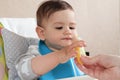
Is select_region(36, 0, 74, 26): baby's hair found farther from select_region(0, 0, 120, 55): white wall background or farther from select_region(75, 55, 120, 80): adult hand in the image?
select_region(0, 0, 120, 55): white wall background

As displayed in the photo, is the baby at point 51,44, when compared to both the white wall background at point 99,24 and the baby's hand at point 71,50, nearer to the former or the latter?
the baby's hand at point 71,50

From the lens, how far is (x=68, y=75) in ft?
3.39

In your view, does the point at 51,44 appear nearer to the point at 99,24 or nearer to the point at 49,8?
the point at 49,8

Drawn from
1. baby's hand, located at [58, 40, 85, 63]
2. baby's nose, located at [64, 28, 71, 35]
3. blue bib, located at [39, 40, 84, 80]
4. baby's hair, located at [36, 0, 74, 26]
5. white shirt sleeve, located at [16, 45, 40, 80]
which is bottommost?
blue bib, located at [39, 40, 84, 80]

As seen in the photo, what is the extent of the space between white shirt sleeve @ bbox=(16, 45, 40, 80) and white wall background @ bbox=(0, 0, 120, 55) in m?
1.20

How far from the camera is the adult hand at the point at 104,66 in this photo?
92cm

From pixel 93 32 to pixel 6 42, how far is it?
4.43 ft

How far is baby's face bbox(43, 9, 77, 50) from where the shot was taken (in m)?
1.00

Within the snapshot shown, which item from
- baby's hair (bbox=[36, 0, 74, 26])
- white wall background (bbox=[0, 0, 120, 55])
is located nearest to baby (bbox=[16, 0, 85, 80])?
baby's hair (bbox=[36, 0, 74, 26])

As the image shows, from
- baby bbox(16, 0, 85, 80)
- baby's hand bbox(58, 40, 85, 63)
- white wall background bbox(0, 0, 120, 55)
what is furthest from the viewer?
white wall background bbox(0, 0, 120, 55)

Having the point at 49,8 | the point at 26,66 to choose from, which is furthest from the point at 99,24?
the point at 26,66

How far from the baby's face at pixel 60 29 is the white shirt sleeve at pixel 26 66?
0.09m

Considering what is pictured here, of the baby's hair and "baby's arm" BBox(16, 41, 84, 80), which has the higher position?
the baby's hair

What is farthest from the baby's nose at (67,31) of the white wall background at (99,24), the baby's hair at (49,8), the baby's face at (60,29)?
the white wall background at (99,24)
